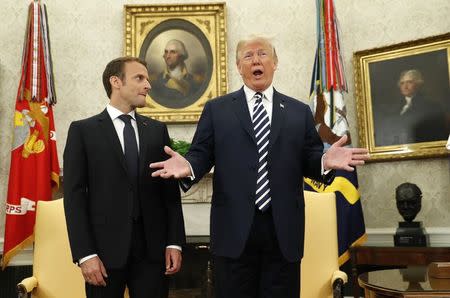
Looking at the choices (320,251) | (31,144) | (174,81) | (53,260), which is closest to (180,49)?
(174,81)

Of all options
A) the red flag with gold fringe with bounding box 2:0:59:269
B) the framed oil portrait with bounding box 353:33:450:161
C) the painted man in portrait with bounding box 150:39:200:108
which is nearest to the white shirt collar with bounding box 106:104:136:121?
the red flag with gold fringe with bounding box 2:0:59:269

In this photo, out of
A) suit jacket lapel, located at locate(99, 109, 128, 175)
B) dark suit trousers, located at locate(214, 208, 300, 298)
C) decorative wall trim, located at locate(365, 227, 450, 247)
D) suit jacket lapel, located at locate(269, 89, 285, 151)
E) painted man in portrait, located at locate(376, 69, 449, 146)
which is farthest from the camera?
painted man in portrait, located at locate(376, 69, 449, 146)

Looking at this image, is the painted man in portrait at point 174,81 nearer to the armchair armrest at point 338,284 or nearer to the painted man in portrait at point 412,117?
the painted man in portrait at point 412,117

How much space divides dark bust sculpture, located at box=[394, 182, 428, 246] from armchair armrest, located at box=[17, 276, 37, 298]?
9.15ft

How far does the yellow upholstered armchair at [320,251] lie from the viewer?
2918 mm

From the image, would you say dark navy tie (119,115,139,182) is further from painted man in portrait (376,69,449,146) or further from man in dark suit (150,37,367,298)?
painted man in portrait (376,69,449,146)

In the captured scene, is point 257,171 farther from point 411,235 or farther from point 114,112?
point 411,235

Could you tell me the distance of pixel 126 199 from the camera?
7.26 ft

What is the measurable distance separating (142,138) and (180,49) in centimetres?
311

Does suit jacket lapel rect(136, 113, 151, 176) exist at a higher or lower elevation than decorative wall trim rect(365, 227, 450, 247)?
higher

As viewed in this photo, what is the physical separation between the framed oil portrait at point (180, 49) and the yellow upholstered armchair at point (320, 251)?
92.1 inches

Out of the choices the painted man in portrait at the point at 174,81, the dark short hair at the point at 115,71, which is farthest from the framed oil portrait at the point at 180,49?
the dark short hair at the point at 115,71

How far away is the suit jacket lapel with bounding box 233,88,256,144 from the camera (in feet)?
6.66

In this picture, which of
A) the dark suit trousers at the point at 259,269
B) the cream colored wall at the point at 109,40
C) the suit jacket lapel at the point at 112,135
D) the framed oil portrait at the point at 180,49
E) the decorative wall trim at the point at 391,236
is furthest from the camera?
the framed oil portrait at the point at 180,49
